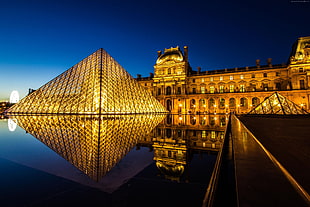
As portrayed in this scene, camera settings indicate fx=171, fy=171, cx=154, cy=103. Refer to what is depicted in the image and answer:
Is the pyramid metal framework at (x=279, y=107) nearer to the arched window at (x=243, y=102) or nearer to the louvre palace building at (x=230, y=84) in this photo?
the louvre palace building at (x=230, y=84)

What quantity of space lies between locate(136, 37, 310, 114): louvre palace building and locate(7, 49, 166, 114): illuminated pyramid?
59.1ft

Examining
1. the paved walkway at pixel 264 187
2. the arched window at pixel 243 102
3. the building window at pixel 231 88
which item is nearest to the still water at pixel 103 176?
the paved walkway at pixel 264 187

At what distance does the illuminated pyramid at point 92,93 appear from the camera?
19.1m

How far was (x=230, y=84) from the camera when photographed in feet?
130

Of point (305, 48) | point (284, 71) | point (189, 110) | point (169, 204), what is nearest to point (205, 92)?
point (189, 110)

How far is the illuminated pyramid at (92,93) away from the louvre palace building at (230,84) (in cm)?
1800

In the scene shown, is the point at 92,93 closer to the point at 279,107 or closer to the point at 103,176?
the point at 103,176

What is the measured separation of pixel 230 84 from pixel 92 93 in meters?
32.0

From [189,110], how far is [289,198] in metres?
40.5

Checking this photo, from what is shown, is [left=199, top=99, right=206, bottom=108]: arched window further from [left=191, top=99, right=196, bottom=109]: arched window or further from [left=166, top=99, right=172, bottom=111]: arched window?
[left=166, top=99, right=172, bottom=111]: arched window

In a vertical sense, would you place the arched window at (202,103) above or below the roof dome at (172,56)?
below

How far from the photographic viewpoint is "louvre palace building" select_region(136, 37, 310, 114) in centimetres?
3288

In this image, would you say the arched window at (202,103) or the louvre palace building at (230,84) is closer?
the louvre palace building at (230,84)

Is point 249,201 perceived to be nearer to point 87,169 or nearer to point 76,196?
point 76,196
